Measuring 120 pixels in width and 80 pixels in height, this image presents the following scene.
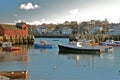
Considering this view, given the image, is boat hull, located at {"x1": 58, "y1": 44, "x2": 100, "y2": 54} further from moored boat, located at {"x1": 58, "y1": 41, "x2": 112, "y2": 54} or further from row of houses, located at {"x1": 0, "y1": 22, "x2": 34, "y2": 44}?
row of houses, located at {"x1": 0, "y1": 22, "x2": 34, "y2": 44}

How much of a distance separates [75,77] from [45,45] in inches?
1829

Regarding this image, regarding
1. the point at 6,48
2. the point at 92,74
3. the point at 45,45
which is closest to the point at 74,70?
the point at 92,74

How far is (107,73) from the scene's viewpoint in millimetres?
34156

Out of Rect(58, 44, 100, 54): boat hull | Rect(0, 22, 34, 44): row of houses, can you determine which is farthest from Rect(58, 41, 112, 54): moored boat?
Rect(0, 22, 34, 44): row of houses

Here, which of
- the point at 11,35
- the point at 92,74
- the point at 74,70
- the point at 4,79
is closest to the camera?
the point at 4,79

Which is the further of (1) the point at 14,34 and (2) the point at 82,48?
(1) the point at 14,34

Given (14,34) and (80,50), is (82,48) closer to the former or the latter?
(80,50)

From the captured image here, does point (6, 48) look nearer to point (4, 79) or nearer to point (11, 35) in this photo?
point (11, 35)

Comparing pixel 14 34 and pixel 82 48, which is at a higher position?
pixel 14 34

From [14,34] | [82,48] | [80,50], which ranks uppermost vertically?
[14,34]

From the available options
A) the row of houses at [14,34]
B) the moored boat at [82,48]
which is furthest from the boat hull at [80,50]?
the row of houses at [14,34]

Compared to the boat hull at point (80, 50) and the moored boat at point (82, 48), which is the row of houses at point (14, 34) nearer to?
the boat hull at point (80, 50)

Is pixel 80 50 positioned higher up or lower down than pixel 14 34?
lower down

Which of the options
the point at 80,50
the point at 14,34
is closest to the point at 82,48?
the point at 80,50
